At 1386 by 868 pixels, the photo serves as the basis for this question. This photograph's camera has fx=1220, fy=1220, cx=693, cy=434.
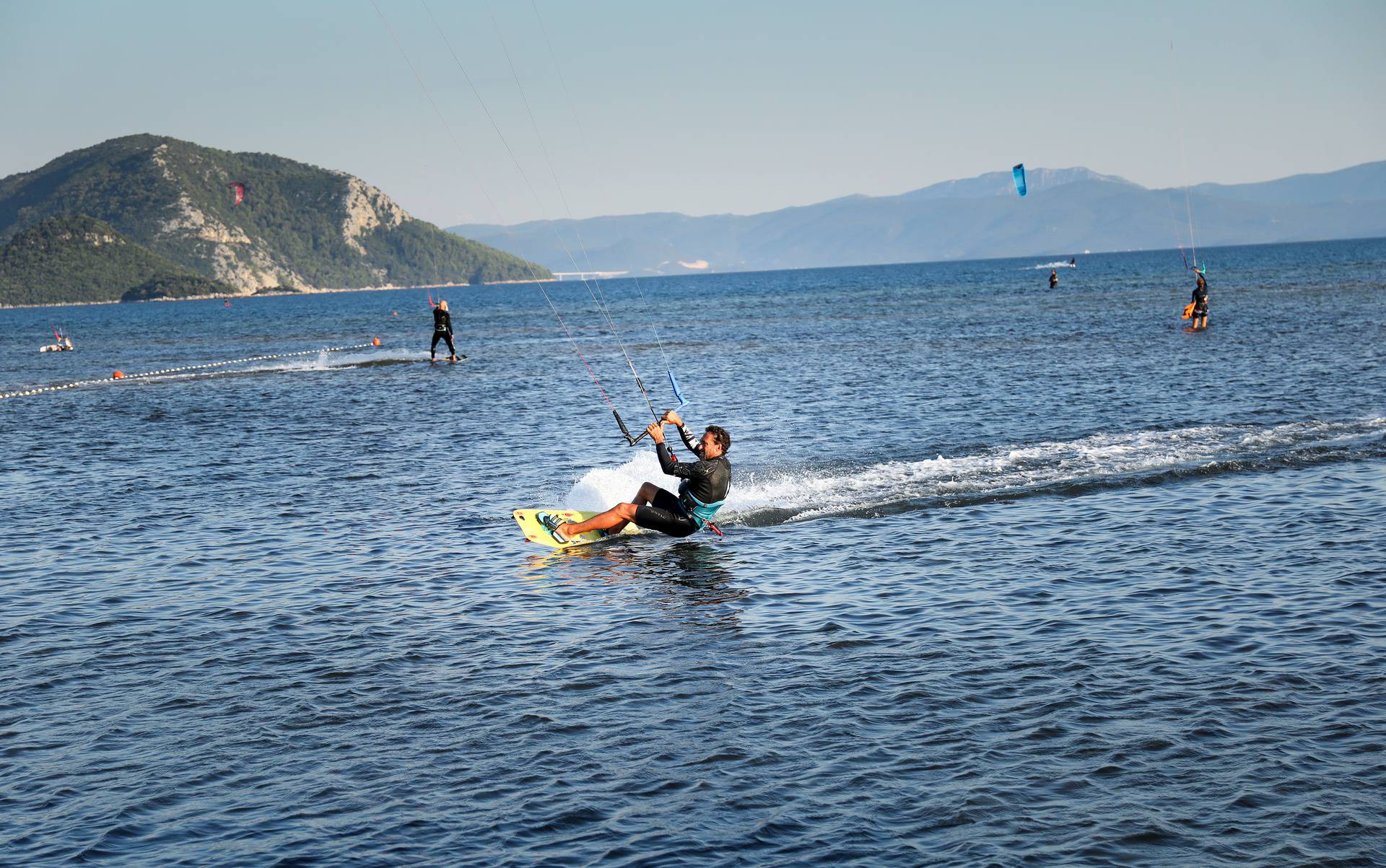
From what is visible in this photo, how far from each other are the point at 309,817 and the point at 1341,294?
265 ft

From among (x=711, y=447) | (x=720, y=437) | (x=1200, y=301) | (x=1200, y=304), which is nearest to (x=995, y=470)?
(x=720, y=437)

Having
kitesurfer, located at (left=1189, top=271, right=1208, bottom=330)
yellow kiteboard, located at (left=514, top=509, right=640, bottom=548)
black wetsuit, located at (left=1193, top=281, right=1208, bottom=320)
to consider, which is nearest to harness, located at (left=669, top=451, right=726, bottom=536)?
yellow kiteboard, located at (left=514, top=509, right=640, bottom=548)

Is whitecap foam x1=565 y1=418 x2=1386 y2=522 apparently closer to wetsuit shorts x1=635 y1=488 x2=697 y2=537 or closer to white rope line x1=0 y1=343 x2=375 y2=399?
wetsuit shorts x1=635 y1=488 x2=697 y2=537

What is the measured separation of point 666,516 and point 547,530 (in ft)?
5.75

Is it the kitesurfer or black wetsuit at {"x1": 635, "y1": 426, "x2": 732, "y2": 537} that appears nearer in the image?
black wetsuit at {"x1": 635, "y1": 426, "x2": 732, "y2": 537}

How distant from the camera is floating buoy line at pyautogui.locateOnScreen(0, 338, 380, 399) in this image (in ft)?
155

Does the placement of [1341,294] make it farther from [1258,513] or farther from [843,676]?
[843,676]

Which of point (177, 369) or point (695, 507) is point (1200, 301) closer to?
point (695, 507)

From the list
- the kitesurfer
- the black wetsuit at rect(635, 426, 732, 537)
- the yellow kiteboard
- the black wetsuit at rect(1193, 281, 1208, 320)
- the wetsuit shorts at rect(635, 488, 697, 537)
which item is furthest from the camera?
the black wetsuit at rect(1193, 281, 1208, 320)

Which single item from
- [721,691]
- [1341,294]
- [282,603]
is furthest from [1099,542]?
[1341,294]

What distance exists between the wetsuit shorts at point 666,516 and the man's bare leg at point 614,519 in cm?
10

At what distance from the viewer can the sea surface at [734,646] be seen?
8789mm

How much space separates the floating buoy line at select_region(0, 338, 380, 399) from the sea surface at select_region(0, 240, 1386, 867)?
18999mm

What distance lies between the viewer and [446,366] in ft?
180
